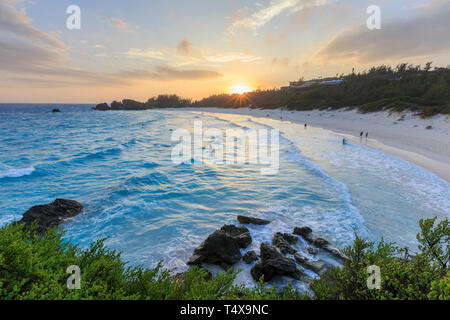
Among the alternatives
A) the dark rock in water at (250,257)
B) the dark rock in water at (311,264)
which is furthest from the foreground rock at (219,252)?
the dark rock in water at (311,264)

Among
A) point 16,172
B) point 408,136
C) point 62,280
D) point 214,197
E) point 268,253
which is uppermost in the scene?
point 408,136

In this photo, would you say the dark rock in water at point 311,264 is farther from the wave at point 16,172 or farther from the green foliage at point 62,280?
the wave at point 16,172

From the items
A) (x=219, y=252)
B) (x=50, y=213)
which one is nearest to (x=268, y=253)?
(x=219, y=252)

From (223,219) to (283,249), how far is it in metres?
3.66

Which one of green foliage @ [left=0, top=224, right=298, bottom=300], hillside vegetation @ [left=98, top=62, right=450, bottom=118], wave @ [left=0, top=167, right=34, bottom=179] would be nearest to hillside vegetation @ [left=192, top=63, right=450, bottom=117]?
hillside vegetation @ [left=98, top=62, right=450, bottom=118]

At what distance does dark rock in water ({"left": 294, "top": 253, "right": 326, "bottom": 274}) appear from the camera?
21.7 ft

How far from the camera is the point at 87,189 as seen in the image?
13.9m

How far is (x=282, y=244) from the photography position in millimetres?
7641

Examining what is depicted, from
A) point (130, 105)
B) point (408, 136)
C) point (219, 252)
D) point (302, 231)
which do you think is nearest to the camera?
point (219, 252)

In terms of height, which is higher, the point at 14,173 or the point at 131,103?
the point at 131,103

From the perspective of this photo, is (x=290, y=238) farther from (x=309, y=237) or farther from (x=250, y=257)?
(x=250, y=257)

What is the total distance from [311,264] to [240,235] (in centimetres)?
277
